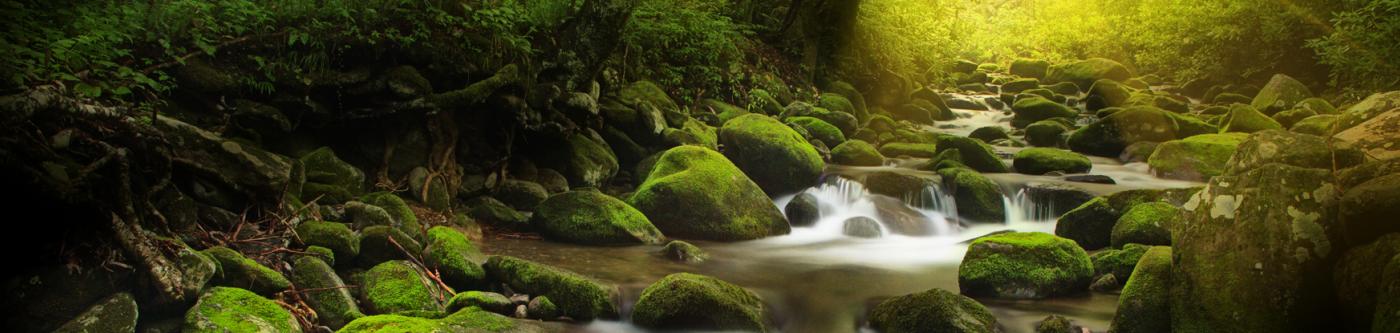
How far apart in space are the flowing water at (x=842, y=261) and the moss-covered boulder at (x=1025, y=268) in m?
0.12

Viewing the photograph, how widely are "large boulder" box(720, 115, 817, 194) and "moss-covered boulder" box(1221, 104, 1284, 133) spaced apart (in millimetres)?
9400

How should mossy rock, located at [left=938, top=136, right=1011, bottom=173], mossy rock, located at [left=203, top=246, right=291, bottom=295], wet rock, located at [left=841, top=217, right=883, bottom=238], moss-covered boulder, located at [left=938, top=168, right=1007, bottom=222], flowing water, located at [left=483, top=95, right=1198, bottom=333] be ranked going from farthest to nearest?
1. mossy rock, located at [left=938, top=136, right=1011, bottom=173]
2. moss-covered boulder, located at [left=938, top=168, right=1007, bottom=222]
3. wet rock, located at [left=841, top=217, right=883, bottom=238]
4. flowing water, located at [left=483, top=95, right=1198, bottom=333]
5. mossy rock, located at [left=203, top=246, right=291, bottom=295]

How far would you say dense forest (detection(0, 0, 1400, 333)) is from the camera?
4.30m

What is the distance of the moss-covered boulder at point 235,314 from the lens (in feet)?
13.9

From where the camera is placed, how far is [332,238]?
5906mm

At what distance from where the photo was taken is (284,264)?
17.9 feet

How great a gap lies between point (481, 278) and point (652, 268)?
1.77 m

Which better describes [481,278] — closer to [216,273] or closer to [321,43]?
[216,273]

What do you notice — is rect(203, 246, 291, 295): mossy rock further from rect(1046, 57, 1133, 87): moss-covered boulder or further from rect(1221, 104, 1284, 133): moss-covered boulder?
rect(1046, 57, 1133, 87): moss-covered boulder

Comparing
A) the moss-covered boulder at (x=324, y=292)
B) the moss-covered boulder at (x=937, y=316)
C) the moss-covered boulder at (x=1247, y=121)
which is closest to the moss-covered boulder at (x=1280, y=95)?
the moss-covered boulder at (x=1247, y=121)

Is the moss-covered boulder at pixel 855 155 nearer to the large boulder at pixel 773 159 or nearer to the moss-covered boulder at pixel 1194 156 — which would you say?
the large boulder at pixel 773 159

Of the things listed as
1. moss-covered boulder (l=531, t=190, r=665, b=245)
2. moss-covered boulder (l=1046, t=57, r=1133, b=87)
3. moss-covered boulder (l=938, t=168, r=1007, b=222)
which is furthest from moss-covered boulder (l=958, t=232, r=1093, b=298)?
moss-covered boulder (l=1046, t=57, r=1133, b=87)

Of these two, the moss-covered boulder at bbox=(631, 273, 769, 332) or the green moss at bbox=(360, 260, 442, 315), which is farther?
the moss-covered boulder at bbox=(631, 273, 769, 332)

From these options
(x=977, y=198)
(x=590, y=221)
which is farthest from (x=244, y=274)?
(x=977, y=198)
